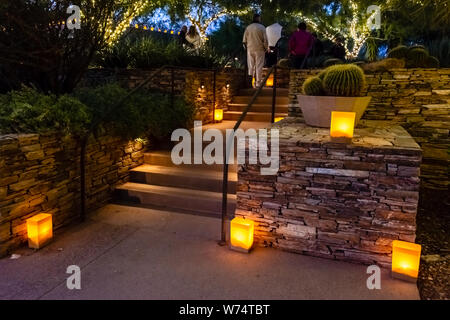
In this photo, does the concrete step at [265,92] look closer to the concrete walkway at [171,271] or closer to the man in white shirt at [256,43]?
the man in white shirt at [256,43]

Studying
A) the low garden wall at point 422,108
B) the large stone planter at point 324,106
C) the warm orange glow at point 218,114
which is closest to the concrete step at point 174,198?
the large stone planter at point 324,106

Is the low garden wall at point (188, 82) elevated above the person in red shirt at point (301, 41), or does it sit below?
below

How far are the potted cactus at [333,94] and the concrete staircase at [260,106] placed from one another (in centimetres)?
235

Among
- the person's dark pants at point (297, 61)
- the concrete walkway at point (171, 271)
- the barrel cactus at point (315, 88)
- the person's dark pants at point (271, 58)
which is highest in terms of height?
the person's dark pants at point (271, 58)

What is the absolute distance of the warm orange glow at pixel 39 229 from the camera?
10.9 feet

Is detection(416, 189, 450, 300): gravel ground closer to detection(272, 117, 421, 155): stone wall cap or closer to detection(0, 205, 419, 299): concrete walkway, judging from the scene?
detection(0, 205, 419, 299): concrete walkway

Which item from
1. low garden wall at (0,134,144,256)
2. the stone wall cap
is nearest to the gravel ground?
the stone wall cap

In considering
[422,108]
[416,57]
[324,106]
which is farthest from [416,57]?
[324,106]

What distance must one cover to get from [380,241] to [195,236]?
175cm

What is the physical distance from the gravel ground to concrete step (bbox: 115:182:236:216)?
6.48 feet

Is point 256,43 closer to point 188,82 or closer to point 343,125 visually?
point 188,82

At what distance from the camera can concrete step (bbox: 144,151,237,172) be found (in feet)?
15.4

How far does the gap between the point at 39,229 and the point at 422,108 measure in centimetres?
495
